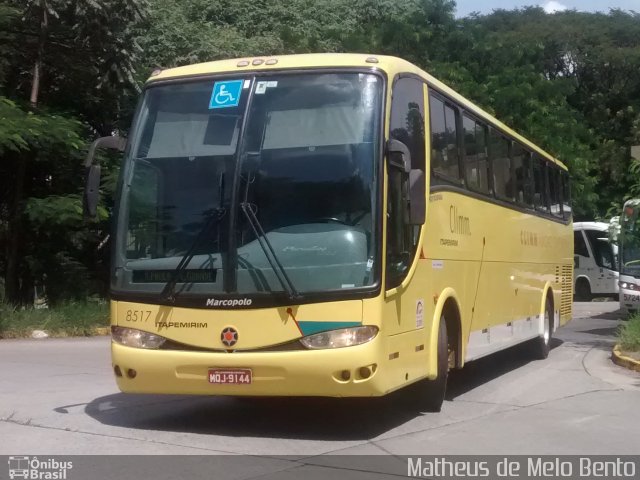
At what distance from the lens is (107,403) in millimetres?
10477

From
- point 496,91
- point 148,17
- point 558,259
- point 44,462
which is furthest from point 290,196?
point 496,91

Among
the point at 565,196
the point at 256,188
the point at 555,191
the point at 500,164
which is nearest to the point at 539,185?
the point at 555,191

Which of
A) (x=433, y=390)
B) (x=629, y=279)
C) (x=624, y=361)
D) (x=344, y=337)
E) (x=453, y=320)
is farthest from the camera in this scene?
(x=629, y=279)

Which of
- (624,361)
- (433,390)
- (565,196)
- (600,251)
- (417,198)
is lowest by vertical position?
(624,361)

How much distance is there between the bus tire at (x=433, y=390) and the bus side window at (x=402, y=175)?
1425 millimetres

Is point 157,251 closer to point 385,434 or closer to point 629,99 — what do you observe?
point 385,434

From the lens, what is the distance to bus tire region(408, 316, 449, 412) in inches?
390

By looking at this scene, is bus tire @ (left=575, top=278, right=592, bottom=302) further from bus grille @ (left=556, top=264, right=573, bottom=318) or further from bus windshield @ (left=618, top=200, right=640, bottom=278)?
bus windshield @ (left=618, top=200, right=640, bottom=278)

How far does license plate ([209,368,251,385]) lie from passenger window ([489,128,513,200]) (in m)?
5.75

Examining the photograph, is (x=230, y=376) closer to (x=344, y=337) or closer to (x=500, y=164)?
(x=344, y=337)

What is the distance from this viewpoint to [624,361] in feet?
46.5

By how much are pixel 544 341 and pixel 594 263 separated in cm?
2015

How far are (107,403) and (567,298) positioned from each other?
11326 mm

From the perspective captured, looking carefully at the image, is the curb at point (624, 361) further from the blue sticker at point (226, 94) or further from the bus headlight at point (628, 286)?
the blue sticker at point (226, 94)
